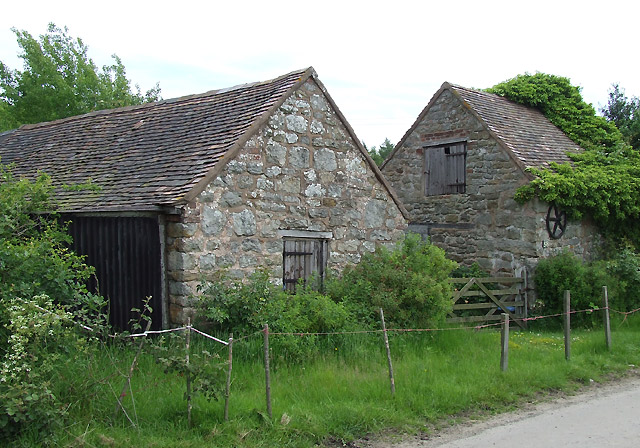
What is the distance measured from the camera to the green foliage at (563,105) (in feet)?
62.0

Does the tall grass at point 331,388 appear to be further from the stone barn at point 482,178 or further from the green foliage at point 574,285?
the stone barn at point 482,178

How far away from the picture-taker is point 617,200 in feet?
52.2

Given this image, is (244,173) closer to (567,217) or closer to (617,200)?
(567,217)

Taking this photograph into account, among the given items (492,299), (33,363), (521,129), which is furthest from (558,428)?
(521,129)

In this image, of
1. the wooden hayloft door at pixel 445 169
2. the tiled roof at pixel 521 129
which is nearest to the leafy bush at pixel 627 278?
the tiled roof at pixel 521 129

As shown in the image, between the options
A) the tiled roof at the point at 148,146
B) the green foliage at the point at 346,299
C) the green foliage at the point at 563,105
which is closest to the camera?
the green foliage at the point at 346,299

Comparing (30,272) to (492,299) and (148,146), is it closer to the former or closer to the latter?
(148,146)

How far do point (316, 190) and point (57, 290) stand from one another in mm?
5321

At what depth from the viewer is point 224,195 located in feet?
32.4

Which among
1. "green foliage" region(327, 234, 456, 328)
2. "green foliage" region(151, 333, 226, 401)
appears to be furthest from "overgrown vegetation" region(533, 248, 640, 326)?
"green foliage" region(151, 333, 226, 401)

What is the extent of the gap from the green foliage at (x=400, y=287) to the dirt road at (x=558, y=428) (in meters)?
2.83

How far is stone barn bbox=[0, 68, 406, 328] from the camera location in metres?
9.56

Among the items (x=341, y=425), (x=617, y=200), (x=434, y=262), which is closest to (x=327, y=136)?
(x=434, y=262)

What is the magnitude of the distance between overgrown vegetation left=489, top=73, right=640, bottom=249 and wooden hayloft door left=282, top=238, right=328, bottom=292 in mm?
6299
